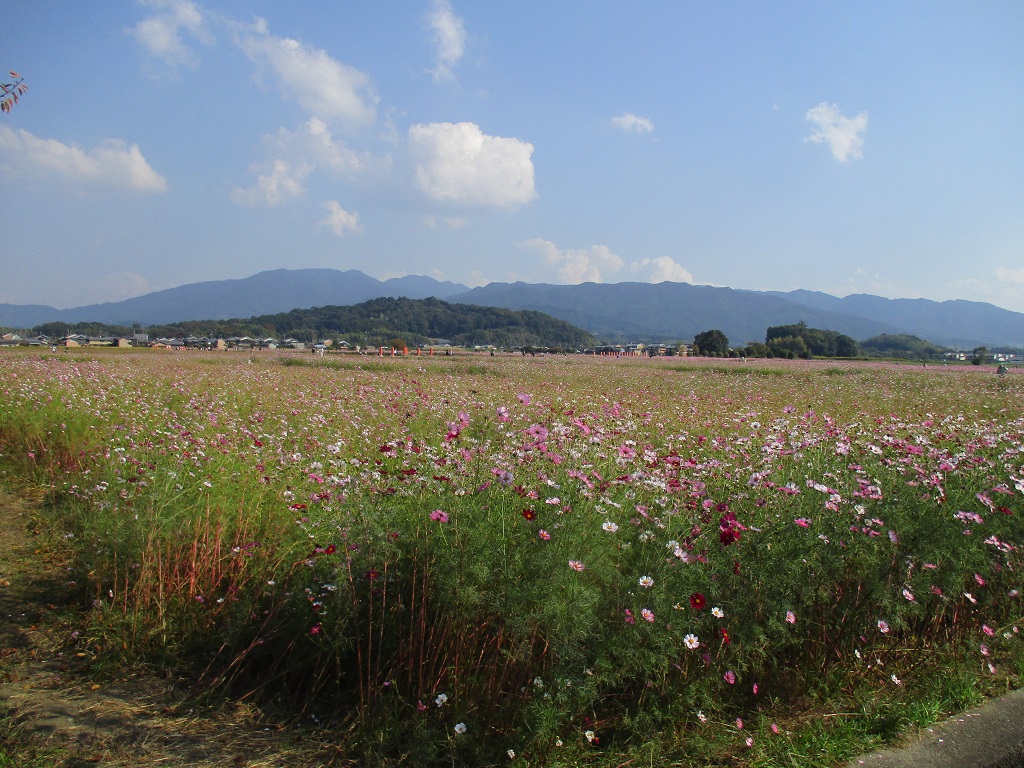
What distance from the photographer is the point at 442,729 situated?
2826 millimetres

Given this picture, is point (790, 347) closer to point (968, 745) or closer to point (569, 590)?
point (968, 745)

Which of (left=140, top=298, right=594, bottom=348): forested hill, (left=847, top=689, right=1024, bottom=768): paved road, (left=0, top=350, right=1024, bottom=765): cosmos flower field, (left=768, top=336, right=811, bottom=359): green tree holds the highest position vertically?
(left=140, top=298, right=594, bottom=348): forested hill

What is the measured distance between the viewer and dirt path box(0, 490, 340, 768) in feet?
8.77

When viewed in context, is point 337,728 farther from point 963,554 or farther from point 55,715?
point 963,554

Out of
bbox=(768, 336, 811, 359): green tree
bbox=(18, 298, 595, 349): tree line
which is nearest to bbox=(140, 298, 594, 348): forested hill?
bbox=(18, 298, 595, 349): tree line

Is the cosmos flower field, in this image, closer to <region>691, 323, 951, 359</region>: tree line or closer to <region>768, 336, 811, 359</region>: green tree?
<region>691, 323, 951, 359</region>: tree line

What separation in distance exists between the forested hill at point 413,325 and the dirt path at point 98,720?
135 meters

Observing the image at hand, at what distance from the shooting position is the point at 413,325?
168m

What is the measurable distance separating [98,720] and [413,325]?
16822cm

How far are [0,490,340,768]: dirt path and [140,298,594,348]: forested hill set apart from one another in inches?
5334

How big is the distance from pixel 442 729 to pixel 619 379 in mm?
18919

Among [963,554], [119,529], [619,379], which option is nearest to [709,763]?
[963,554]

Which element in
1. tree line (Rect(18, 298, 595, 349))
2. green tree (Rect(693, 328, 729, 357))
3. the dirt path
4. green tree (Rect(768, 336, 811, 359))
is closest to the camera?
the dirt path

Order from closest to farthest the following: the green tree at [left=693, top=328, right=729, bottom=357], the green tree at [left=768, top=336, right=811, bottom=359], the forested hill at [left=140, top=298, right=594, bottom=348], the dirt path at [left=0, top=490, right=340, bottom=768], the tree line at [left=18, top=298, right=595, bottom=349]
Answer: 1. the dirt path at [left=0, top=490, right=340, bottom=768]
2. the green tree at [left=768, top=336, right=811, bottom=359]
3. the green tree at [left=693, top=328, right=729, bottom=357]
4. the tree line at [left=18, top=298, right=595, bottom=349]
5. the forested hill at [left=140, top=298, right=594, bottom=348]
